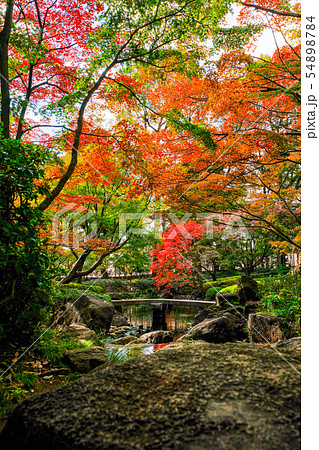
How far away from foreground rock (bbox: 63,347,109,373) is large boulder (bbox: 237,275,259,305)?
689cm

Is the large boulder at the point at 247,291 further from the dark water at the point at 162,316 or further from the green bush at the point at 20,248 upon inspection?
Answer: the green bush at the point at 20,248

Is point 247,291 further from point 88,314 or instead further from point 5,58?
point 5,58

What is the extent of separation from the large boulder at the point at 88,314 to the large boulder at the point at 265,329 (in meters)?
3.55

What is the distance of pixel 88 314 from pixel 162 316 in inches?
200

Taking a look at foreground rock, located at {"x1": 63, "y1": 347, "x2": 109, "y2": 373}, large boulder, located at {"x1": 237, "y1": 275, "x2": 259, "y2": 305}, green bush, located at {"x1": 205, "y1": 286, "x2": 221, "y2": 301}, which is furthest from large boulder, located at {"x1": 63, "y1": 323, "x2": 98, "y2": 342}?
green bush, located at {"x1": 205, "y1": 286, "x2": 221, "y2": 301}

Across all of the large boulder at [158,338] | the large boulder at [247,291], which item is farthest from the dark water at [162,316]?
the large boulder at [247,291]

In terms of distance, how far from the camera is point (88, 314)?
21.5 feet

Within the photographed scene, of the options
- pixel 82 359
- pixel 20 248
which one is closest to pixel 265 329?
A: pixel 82 359

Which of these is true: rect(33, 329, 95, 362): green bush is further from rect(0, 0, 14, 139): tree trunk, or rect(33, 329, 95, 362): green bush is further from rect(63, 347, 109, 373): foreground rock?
rect(0, 0, 14, 139): tree trunk

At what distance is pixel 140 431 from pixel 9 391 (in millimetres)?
2029

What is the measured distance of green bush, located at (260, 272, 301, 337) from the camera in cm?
527

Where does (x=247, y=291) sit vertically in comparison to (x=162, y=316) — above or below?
above

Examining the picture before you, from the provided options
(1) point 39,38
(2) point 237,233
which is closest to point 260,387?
(1) point 39,38
